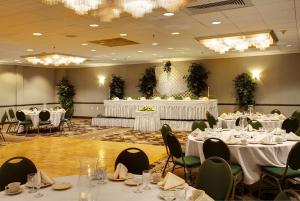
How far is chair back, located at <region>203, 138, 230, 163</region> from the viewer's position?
13.6ft

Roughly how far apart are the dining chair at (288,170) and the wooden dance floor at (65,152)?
2971 mm

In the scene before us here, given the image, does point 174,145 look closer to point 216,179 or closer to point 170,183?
point 216,179

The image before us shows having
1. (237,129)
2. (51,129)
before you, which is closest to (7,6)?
(237,129)

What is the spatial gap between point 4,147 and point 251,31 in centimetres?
742

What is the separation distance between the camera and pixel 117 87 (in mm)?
16156

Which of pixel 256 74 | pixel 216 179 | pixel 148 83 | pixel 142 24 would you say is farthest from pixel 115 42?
pixel 216 179

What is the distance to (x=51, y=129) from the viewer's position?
12.3m

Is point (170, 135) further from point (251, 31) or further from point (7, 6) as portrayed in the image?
point (251, 31)

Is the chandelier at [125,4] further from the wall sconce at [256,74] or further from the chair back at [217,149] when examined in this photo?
the wall sconce at [256,74]

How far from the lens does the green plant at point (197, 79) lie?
13.8 m

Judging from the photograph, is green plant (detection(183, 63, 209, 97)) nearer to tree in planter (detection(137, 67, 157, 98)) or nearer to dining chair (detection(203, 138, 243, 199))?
tree in planter (detection(137, 67, 157, 98))

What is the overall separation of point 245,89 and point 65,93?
34.1 feet

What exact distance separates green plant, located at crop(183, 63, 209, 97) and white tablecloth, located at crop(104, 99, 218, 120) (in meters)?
2.00

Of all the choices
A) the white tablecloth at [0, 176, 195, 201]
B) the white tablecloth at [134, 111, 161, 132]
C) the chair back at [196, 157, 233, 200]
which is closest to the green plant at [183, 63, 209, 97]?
the white tablecloth at [134, 111, 161, 132]
